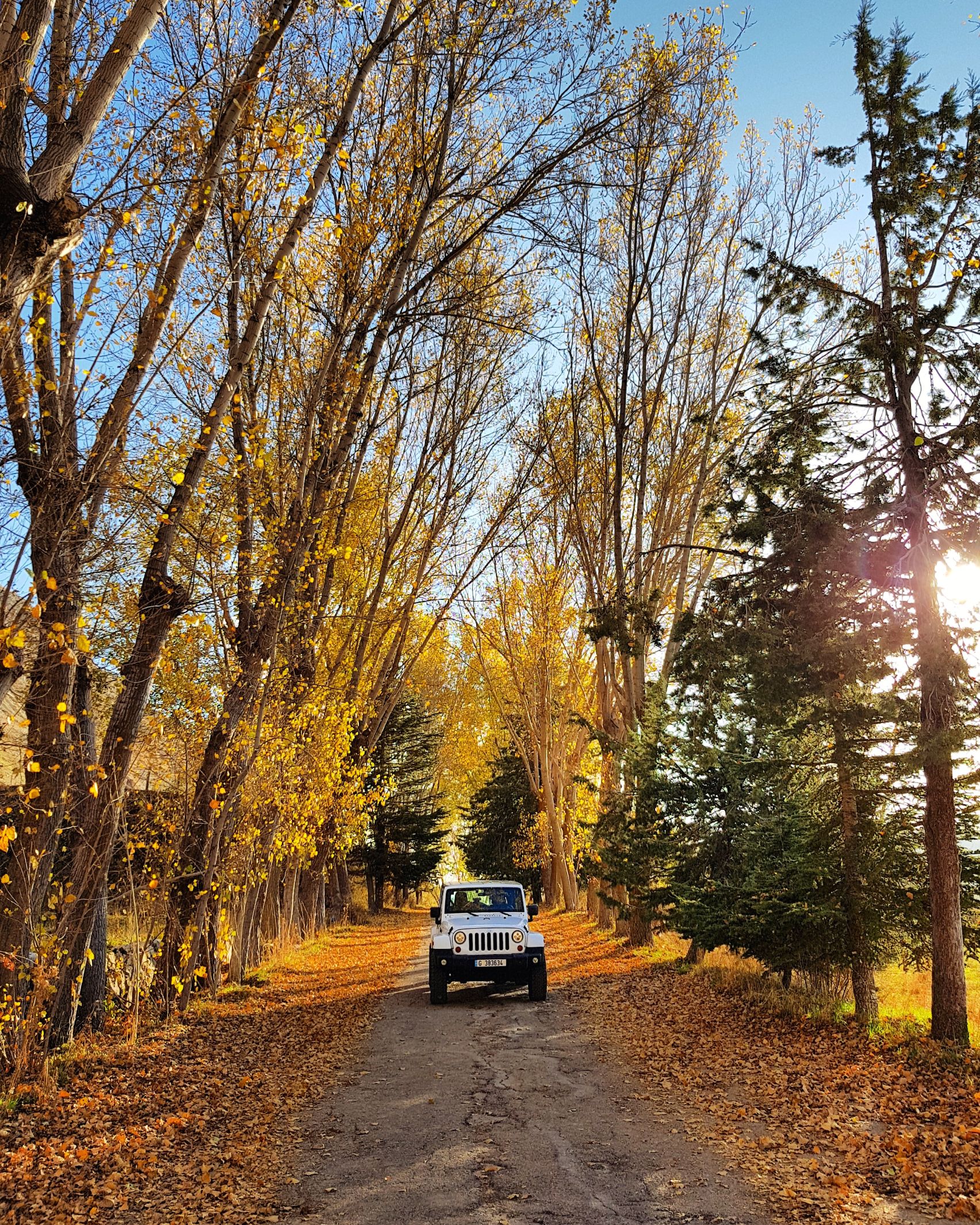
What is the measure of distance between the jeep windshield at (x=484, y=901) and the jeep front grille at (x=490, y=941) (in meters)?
0.81

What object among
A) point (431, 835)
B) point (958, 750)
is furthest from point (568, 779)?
point (958, 750)

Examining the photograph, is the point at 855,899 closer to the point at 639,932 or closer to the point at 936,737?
the point at 936,737

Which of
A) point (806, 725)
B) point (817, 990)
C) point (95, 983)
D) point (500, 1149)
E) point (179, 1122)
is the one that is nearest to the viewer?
point (500, 1149)

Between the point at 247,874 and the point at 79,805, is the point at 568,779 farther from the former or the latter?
the point at 79,805

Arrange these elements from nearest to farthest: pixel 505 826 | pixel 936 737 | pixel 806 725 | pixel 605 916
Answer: pixel 936 737 < pixel 806 725 < pixel 605 916 < pixel 505 826

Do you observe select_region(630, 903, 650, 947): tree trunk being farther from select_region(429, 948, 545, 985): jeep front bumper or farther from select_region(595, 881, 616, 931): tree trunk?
select_region(429, 948, 545, 985): jeep front bumper

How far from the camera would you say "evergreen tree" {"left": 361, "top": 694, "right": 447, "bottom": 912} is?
3166 cm

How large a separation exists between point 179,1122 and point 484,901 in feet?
24.6

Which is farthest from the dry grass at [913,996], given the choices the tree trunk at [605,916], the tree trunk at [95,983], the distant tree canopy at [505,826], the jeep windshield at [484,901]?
the distant tree canopy at [505,826]

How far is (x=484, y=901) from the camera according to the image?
44.2 feet

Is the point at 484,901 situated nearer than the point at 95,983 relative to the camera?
No

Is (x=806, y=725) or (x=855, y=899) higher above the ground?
(x=806, y=725)

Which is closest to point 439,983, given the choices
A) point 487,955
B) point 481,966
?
point 481,966

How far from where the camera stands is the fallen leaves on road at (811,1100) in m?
5.00
